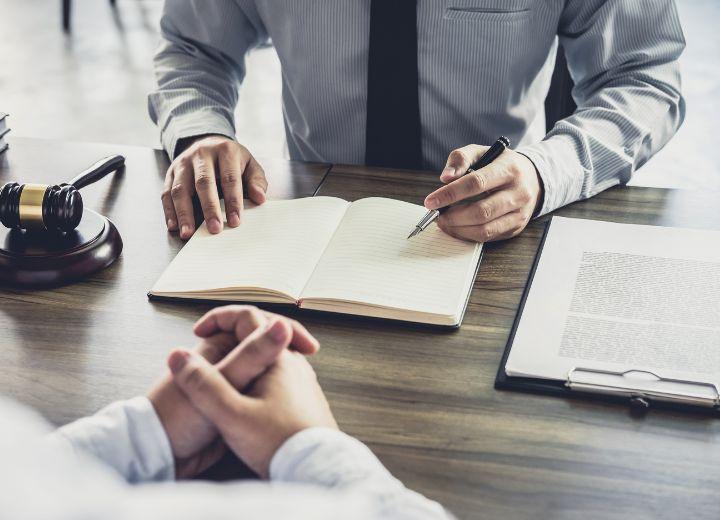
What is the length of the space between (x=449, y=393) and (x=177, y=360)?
0.25m

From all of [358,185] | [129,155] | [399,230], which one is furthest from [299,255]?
[129,155]

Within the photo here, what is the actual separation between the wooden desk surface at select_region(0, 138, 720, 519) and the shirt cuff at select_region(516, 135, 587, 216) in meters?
0.03

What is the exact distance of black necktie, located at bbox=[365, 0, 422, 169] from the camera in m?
1.34

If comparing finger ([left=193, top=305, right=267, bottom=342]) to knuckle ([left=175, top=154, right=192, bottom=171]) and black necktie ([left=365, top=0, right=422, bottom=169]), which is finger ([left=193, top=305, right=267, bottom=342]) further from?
black necktie ([left=365, top=0, right=422, bottom=169])

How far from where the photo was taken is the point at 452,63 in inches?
54.7

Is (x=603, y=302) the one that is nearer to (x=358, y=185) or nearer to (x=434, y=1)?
(x=358, y=185)

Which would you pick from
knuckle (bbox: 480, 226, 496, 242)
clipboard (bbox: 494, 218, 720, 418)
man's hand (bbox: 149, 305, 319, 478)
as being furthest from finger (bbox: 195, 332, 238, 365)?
knuckle (bbox: 480, 226, 496, 242)

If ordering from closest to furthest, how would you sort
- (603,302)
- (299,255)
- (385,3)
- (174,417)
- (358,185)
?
(174,417) < (603,302) < (299,255) < (358,185) < (385,3)

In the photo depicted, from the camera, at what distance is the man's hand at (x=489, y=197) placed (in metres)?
1.01

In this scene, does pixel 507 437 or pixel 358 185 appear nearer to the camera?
pixel 507 437

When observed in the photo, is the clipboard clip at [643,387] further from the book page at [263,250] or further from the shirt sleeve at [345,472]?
the book page at [263,250]

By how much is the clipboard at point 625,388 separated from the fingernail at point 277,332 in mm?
214

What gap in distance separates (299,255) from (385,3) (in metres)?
0.54

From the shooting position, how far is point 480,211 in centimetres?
101
